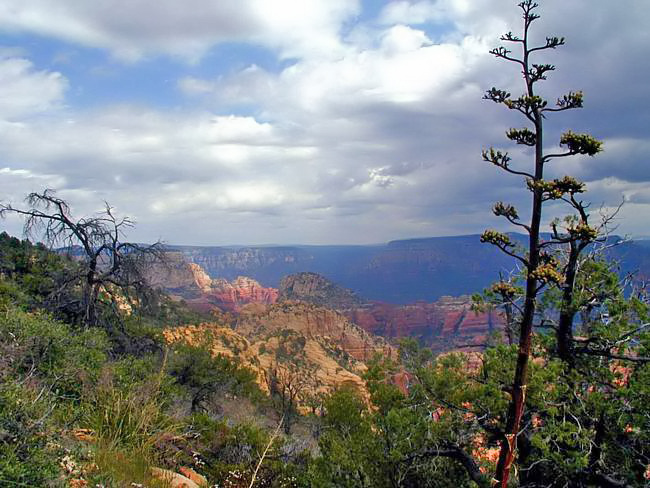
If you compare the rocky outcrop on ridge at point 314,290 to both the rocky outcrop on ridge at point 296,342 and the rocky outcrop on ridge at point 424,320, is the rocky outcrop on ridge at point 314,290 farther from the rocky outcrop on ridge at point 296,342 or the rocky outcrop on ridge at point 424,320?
the rocky outcrop on ridge at point 296,342

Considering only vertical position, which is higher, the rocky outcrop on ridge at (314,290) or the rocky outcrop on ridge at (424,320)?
the rocky outcrop on ridge at (314,290)

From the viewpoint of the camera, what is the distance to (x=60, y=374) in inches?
325

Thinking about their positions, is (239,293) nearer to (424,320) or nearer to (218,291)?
(218,291)

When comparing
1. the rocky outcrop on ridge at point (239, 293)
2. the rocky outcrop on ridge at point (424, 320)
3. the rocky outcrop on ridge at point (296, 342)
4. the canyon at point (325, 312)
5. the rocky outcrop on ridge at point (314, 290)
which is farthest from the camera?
the rocky outcrop on ridge at point (239, 293)

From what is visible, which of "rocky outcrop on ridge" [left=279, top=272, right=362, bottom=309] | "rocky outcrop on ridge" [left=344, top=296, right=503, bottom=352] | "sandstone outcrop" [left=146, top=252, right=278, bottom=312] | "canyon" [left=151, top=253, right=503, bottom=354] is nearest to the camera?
"canyon" [left=151, top=253, right=503, bottom=354]

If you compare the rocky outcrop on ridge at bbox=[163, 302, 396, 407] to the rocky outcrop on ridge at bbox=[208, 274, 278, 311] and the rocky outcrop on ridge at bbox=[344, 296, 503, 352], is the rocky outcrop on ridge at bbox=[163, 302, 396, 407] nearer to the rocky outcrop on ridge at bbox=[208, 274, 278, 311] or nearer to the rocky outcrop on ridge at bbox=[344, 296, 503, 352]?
the rocky outcrop on ridge at bbox=[208, 274, 278, 311]

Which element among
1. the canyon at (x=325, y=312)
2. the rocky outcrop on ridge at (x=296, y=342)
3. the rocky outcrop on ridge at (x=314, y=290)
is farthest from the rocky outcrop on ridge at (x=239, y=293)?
the rocky outcrop on ridge at (x=296, y=342)

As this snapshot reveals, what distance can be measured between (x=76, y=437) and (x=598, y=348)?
301 inches

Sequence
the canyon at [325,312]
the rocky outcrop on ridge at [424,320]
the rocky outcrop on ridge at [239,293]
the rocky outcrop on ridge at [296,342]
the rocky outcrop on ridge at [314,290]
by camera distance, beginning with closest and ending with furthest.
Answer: the rocky outcrop on ridge at [296,342] < the canyon at [325,312] < the rocky outcrop on ridge at [314,290] < the rocky outcrop on ridge at [424,320] < the rocky outcrop on ridge at [239,293]

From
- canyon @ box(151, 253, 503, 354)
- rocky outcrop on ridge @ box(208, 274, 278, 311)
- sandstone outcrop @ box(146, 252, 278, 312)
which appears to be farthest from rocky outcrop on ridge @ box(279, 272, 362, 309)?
rocky outcrop on ridge @ box(208, 274, 278, 311)

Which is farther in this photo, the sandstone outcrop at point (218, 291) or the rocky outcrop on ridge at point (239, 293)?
the rocky outcrop on ridge at point (239, 293)

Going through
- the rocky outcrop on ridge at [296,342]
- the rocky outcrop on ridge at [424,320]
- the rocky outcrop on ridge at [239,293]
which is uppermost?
the rocky outcrop on ridge at [296,342]

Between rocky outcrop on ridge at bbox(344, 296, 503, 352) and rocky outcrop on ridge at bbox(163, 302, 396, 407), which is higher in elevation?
rocky outcrop on ridge at bbox(163, 302, 396, 407)

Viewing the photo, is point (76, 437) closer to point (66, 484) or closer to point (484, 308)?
point (66, 484)
